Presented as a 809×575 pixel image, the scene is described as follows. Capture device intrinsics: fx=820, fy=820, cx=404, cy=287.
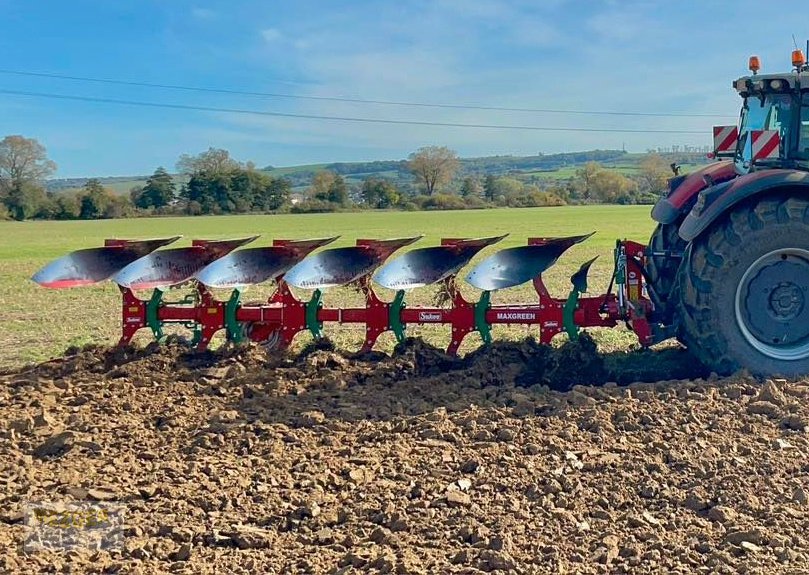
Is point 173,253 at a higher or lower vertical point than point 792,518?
higher

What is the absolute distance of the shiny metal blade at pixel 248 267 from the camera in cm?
657

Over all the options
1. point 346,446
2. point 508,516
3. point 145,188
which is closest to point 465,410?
point 346,446

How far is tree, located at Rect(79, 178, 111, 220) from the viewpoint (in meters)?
58.9

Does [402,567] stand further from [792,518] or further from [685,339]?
[685,339]

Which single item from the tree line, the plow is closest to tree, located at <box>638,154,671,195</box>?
the tree line

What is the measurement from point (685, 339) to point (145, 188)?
2335 inches

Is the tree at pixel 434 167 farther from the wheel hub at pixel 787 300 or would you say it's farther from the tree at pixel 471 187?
the wheel hub at pixel 787 300

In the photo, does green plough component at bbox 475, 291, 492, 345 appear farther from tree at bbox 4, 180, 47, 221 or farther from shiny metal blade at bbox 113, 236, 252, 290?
tree at bbox 4, 180, 47, 221

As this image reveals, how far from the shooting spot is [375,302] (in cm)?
651

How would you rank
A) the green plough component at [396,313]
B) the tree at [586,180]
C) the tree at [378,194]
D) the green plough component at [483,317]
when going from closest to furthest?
the green plough component at [483,317], the green plough component at [396,313], the tree at [378,194], the tree at [586,180]

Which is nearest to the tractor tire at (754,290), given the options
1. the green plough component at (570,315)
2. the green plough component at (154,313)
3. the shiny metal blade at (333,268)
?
the green plough component at (570,315)

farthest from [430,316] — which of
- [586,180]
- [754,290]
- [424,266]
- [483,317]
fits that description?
[586,180]

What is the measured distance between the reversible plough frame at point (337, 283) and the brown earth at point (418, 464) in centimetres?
31

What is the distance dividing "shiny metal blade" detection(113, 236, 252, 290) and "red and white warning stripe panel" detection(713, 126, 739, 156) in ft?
13.3
